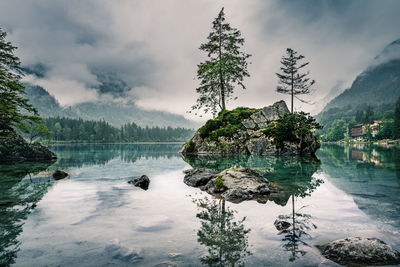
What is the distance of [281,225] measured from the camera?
19.8ft

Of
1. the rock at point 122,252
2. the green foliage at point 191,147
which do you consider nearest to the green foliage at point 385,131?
the green foliage at point 191,147

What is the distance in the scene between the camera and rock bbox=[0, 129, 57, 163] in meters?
25.9

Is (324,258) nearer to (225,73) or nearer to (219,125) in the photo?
(219,125)

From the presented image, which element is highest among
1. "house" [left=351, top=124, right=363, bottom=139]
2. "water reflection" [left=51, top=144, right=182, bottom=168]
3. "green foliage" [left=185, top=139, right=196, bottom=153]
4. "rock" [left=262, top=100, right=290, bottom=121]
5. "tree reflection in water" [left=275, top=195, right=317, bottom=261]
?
"house" [left=351, top=124, right=363, bottom=139]

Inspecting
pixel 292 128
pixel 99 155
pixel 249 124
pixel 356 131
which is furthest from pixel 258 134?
pixel 356 131

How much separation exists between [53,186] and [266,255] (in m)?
12.1

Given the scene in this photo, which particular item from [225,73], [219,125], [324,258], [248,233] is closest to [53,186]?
[248,233]

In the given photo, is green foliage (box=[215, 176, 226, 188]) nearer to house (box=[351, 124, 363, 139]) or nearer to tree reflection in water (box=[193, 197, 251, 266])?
tree reflection in water (box=[193, 197, 251, 266])

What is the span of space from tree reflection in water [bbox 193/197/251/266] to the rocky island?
83.9ft

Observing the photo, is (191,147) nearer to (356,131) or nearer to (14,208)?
(14,208)

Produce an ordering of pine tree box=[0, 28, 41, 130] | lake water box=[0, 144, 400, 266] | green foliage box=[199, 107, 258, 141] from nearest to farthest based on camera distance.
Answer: lake water box=[0, 144, 400, 266] < pine tree box=[0, 28, 41, 130] < green foliage box=[199, 107, 258, 141]

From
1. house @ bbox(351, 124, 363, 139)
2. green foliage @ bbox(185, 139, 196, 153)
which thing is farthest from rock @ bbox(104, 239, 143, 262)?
house @ bbox(351, 124, 363, 139)

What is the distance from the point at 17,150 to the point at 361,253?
111 ft

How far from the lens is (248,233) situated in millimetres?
5703
